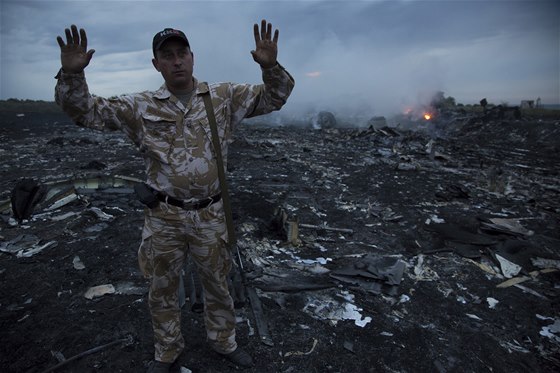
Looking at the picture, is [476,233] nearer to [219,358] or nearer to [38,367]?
[219,358]

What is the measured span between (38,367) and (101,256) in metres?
1.99

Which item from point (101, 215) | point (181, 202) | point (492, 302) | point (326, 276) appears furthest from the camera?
point (101, 215)

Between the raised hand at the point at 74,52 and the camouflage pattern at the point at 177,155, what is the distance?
9 cm

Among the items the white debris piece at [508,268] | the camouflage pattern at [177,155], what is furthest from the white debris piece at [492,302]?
the camouflage pattern at [177,155]

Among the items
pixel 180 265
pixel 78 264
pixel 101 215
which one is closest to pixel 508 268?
pixel 180 265

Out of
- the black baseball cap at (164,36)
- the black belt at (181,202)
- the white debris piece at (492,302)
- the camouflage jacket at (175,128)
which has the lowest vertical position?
the white debris piece at (492,302)

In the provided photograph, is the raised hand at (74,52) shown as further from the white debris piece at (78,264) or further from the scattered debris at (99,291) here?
the white debris piece at (78,264)

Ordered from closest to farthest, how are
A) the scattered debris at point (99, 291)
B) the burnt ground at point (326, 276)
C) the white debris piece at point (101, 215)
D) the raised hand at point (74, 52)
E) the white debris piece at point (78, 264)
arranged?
the raised hand at point (74, 52) → the burnt ground at point (326, 276) → the scattered debris at point (99, 291) → the white debris piece at point (78, 264) → the white debris piece at point (101, 215)

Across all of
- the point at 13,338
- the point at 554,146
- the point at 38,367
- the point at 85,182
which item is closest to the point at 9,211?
the point at 85,182

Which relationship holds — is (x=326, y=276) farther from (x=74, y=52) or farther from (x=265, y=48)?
(x=74, y=52)

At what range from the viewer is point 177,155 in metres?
2.27

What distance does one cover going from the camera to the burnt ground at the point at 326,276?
297cm

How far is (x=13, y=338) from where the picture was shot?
3041 millimetres

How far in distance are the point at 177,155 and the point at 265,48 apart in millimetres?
972
